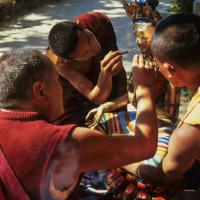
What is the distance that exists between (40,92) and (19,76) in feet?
0.34

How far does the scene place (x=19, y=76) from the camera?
1.91m

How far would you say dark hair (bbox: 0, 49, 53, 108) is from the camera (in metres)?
1.91

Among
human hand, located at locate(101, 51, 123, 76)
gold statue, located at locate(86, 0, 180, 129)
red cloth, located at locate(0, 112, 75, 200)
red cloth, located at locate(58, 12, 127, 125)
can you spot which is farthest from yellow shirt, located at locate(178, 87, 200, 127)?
red cloth, located at locate(58, 12, 127, 125)

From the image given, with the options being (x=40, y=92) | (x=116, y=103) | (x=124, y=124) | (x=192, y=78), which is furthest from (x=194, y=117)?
(x=116, y=103)

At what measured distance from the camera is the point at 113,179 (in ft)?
8.95

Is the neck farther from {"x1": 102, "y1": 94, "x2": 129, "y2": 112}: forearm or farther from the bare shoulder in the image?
{"x1": 102, "y1": 94, "x2": 129, "y2": 112}: forearm

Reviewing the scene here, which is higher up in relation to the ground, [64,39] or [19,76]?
[19,76]

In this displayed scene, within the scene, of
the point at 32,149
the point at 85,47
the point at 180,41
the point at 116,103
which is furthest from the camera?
the point at 116,103

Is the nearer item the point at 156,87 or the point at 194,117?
the point at 194,117

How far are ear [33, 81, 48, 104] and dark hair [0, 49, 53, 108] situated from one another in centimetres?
2

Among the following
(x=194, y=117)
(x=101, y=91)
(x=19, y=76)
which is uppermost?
(x=19, y=76)

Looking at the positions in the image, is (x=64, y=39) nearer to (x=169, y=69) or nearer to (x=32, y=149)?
(x=169, y=69)

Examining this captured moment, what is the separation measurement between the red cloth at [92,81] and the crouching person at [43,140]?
151 cm

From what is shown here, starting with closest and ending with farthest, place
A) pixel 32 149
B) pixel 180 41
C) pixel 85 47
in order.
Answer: pixel 32 149
pixel 180 41
pixel 85 47
